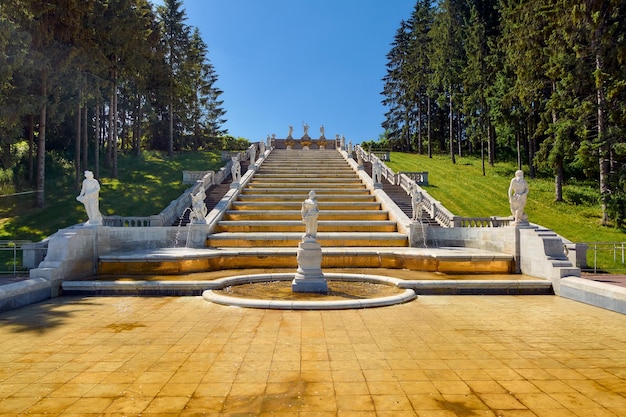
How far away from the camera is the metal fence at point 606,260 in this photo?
14074 millimetres

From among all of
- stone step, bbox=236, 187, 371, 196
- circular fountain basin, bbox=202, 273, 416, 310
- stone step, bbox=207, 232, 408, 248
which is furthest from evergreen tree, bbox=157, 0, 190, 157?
circular fountain basin, bbox=202, 273, 416, 310

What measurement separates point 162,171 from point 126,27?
37.7 ft

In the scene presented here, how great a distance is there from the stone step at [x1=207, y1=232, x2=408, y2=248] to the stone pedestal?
623 centimetres

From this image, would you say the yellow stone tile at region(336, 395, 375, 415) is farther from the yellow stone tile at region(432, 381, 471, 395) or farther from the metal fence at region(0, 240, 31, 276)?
the metal fence at region(0, 240, 31, 276)

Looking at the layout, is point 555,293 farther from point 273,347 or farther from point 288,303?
point 273,347

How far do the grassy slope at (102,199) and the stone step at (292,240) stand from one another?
7.83 m

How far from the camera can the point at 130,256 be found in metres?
12.6

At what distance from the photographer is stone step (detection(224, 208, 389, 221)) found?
1916cm

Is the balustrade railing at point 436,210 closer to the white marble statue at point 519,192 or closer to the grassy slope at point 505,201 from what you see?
the grassy slope at point 505,201

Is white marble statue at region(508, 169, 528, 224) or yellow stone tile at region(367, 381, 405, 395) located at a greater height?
white marble statue at region(508, 169, 528, 224)

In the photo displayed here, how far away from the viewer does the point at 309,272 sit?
379 inches

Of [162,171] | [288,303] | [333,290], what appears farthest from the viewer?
[162,171]

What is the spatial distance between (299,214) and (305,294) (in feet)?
32.9

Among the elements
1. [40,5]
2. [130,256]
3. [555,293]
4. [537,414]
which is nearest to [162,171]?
[40,5]
